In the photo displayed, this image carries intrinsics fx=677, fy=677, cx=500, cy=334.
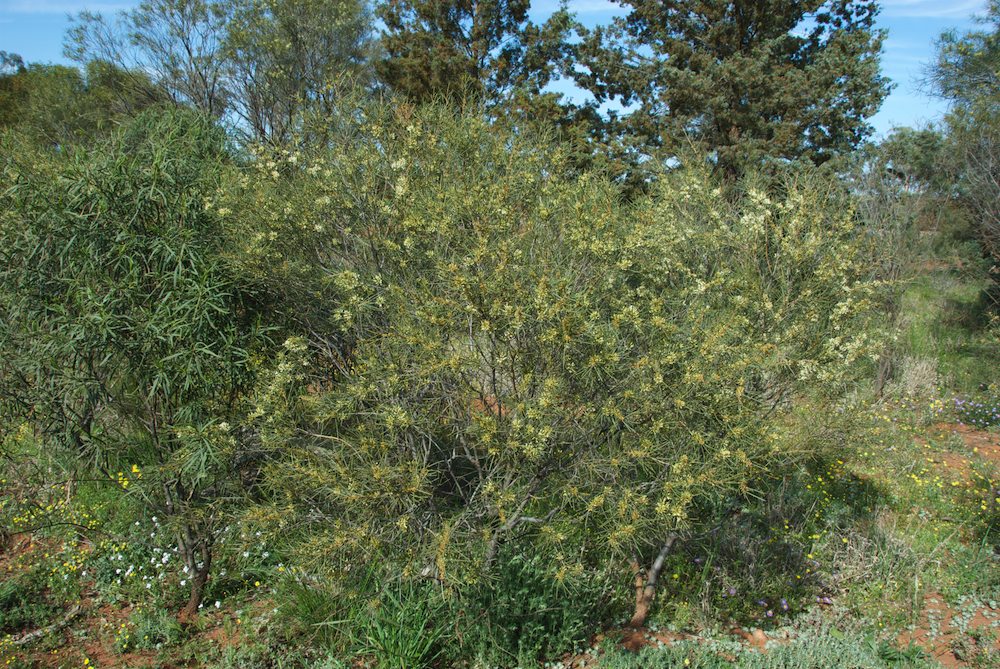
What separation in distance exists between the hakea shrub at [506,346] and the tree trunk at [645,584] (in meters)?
0.01

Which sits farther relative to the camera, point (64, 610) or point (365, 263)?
point (64, 610)

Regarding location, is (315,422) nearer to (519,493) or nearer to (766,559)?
(519,493)

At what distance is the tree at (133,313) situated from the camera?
425cm

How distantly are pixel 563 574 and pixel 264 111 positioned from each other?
16.2 meters

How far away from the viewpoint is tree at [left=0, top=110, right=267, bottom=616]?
167 inches

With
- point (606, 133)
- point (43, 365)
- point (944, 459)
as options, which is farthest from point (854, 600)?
point (606, 133)

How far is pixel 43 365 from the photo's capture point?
14.9 ft

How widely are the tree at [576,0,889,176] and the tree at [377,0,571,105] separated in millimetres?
2587

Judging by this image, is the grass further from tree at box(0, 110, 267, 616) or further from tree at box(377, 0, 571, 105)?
tree at box(377, 0, 571, 105)

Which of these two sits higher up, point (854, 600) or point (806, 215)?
point (806, 215)

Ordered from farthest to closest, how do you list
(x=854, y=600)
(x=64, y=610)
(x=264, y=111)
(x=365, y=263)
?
(x=264, y=111)
(x=64, y=610)
(x=854, y=600)
(x=365, y=263)

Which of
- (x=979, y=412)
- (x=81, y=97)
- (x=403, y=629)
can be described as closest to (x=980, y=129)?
(x=979, y=412)

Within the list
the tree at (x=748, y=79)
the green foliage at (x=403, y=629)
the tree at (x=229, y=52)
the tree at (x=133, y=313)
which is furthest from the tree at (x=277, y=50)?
the green foliage at (x=403, y=629)

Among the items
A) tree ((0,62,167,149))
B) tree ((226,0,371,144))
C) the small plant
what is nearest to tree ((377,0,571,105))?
tree ((226,0,371,144))
